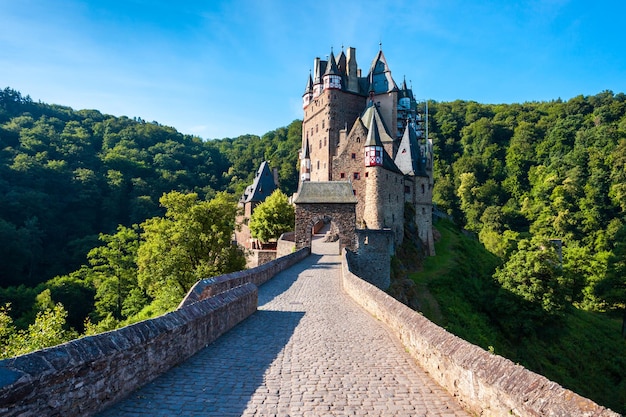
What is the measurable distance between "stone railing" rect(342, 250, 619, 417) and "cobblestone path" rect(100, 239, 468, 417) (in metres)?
0.25

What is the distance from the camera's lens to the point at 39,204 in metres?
59.7

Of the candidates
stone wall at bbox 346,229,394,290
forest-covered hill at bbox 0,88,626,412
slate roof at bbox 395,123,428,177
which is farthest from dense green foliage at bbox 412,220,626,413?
slate roof at bbox 395,123,428,177

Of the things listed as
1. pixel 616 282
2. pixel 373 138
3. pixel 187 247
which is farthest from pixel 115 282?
pixel 616 282

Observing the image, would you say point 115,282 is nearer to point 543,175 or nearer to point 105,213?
point 105,213

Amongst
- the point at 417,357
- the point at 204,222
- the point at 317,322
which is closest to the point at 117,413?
the point at 417,357

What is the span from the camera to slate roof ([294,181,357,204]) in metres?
28.5

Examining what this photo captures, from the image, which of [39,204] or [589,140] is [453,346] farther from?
[589,140]

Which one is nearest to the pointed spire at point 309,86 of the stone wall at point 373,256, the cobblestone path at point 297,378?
the stone wall at point 373,256

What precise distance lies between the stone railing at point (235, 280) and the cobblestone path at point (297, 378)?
5.34 ft

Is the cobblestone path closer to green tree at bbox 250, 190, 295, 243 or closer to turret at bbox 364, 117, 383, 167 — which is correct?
green tree at bbox 250, 190, 295, 243

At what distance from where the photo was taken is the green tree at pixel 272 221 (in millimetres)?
39156

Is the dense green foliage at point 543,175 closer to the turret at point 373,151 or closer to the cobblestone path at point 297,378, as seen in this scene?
the turret at point 373,151

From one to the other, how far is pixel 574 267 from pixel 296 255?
36.0m

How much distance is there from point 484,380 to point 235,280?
10.4 metres
